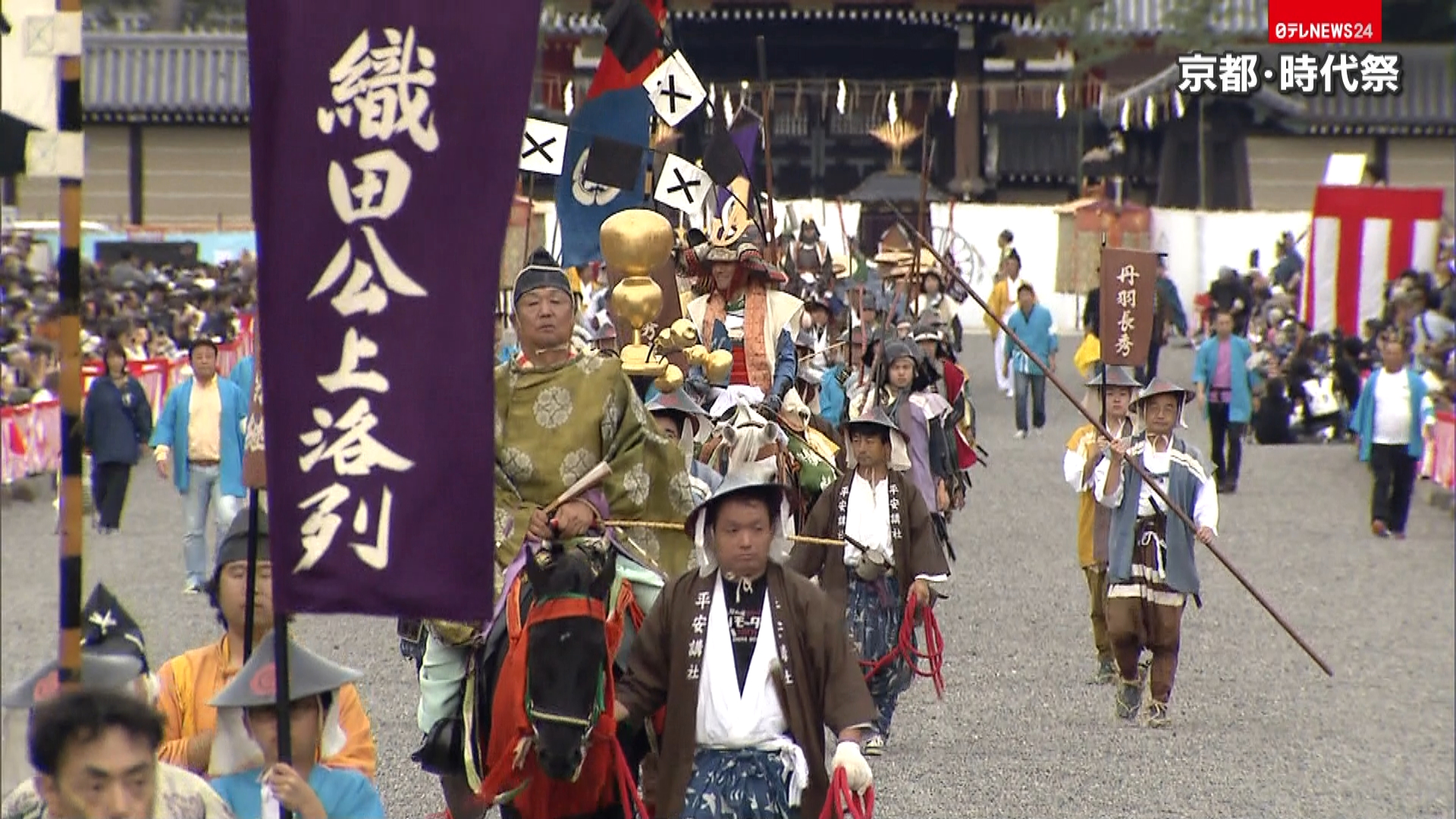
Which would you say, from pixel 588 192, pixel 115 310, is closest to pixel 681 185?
pixel 588 192

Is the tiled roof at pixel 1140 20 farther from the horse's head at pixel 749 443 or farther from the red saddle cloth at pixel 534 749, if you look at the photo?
the red saddle cloth at pixel 534 749

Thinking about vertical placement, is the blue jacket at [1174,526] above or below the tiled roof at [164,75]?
below

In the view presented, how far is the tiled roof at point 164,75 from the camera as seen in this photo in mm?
39281

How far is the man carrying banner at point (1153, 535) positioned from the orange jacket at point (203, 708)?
5.75 metres

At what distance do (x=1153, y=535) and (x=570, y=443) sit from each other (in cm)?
412

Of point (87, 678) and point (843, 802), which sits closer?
point (87, 678)

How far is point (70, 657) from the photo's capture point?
4.91 m

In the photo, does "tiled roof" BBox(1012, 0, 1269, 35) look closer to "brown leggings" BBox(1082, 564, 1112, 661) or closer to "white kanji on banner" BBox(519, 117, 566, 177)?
"brown leggings" BBox(1082, 564, 1112, 661)

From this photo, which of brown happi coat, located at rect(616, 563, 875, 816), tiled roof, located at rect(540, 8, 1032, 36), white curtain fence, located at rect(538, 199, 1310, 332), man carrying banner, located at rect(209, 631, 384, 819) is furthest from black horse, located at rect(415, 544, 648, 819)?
tiled roof, located at rect(540, 8, 1032, 36)

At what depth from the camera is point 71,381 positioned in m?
5.00

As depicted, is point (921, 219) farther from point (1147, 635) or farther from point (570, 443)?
point (570, 443)

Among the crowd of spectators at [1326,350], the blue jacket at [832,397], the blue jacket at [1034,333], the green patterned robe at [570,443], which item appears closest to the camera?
the green patterned robe at [570,443]

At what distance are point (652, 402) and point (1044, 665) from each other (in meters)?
3.67

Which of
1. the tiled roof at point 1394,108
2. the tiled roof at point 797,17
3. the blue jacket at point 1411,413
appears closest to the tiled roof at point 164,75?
the tiled roof at point 797,17
